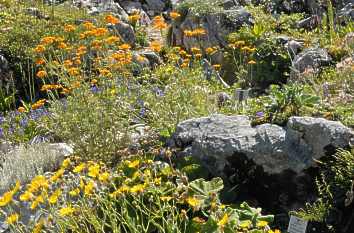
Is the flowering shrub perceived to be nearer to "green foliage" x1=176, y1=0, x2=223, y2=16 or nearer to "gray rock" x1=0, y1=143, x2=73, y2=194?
"gray rock" x1=0, y1=143, x2=73, y2=194

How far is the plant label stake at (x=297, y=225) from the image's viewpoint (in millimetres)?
3416

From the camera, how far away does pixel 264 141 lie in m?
3.97

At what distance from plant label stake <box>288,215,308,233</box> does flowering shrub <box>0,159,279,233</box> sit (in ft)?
0.59

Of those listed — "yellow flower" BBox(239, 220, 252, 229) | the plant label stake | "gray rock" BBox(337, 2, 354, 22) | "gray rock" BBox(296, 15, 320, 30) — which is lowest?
the plant label stake

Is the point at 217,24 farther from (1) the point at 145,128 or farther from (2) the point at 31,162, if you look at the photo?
(2) the point at 31,162

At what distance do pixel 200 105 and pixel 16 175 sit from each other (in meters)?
1.65

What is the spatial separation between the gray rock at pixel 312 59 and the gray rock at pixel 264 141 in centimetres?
294

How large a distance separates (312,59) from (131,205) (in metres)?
4.28

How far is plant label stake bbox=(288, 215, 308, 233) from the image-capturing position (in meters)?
3.42

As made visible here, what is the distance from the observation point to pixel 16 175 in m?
4.61

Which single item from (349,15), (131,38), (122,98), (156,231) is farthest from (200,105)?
(131,38)

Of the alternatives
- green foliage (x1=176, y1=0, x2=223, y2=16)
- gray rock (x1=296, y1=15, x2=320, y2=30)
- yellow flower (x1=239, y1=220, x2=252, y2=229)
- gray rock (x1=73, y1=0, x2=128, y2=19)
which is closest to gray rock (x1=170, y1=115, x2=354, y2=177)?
yellow flower (x1=239, y1=220, x2=252, y2=229)

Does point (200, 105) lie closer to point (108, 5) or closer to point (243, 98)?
point (243, 98)

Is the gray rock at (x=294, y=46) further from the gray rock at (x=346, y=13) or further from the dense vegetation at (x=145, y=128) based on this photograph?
the gray rock at (x=346, y=13)
